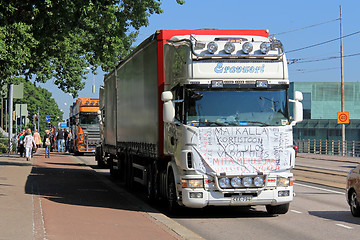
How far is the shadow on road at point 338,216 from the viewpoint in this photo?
1243 cm

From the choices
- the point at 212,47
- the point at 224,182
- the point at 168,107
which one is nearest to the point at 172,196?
the point at 224,182

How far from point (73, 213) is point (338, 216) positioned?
16.5 feet

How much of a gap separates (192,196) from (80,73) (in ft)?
77.6

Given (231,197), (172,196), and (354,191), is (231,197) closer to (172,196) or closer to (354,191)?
(172,196)

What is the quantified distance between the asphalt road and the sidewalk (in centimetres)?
73

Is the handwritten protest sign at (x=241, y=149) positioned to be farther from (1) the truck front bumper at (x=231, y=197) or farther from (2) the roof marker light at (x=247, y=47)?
(2) the roof marker light at (x=247, y=47)

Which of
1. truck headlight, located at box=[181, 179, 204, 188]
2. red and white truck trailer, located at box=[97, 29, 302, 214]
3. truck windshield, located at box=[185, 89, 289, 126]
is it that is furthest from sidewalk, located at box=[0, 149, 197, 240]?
truck windshield, located at box=[185, 89, 289, 126]

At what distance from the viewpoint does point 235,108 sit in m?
12.6

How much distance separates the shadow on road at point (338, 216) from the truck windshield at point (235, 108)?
1998 millimetres

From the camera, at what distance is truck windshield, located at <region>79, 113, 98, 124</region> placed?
41531 mm

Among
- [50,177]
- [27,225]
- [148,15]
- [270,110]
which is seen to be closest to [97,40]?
[148,15]

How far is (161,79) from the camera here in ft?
46.1

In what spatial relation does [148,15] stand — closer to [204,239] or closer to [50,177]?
[50,177]

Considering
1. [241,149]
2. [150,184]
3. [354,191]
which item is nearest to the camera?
[241,149]
